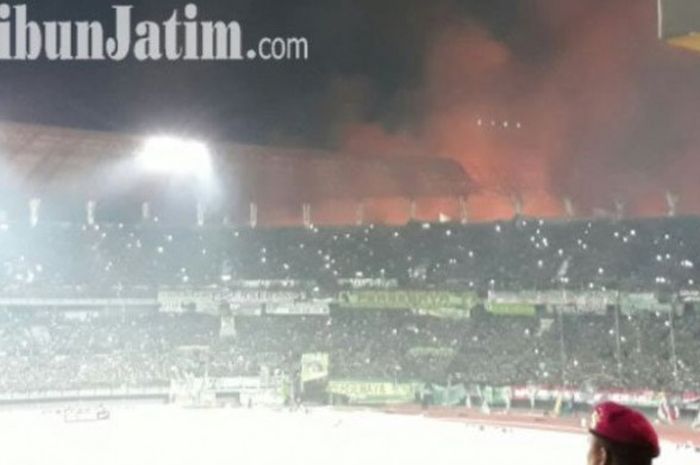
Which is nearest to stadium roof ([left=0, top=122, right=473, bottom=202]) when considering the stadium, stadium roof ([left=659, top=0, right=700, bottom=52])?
the stadium

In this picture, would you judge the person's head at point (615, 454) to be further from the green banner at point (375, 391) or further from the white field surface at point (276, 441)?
the green banner at point (375, 391)

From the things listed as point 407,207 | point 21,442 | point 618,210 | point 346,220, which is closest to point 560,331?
point 618,210

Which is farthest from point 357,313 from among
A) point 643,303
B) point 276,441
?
point 276,441

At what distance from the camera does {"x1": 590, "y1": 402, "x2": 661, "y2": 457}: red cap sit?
2119 millimetres

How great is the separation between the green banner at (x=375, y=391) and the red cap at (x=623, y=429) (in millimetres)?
33367

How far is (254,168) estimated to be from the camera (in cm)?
3288

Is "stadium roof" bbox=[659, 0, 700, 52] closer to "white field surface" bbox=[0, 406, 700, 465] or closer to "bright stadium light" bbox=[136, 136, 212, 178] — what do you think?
"white field surface" bbox=[0, 406, 700, 465]

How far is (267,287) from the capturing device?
4228cm

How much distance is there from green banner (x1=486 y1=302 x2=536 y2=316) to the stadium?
5.8 inches

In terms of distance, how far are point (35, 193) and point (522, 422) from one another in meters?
20.5

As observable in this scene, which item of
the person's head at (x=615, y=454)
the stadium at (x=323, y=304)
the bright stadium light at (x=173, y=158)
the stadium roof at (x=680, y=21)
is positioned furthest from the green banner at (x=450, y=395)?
the person's head at (x=615, y=454)

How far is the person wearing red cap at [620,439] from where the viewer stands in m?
2.12

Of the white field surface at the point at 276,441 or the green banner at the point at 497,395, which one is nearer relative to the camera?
the white field surface at the point at 276,441

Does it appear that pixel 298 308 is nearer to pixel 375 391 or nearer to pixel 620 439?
pixel 375 391
